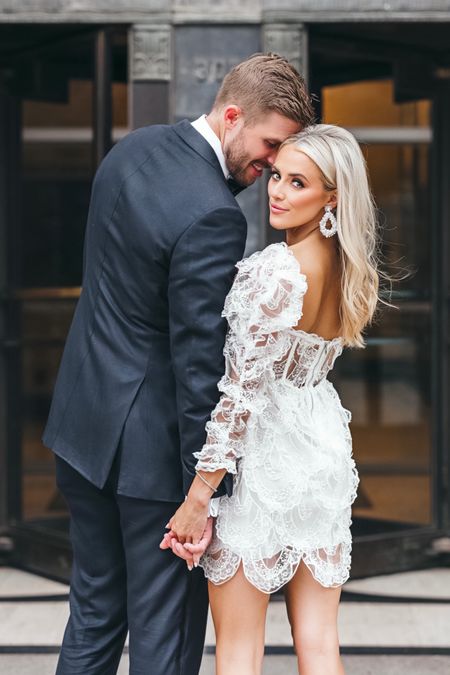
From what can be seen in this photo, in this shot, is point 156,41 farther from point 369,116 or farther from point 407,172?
point 407,172

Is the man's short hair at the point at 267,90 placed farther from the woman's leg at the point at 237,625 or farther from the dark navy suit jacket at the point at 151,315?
the woman's leg at the point at 237,625

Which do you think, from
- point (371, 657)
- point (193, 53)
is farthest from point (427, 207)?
point (371, 657)

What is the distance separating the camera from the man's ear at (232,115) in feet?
9.28

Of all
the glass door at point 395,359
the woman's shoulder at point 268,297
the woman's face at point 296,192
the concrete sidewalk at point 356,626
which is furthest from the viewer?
the glass door at point 395,359

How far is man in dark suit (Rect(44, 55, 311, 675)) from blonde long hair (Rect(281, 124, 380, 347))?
0.32ft

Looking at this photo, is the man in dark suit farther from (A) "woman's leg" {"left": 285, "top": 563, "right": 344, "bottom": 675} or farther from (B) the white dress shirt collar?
(A) "woman's leg" {"left": 285, "top": 563, "right": 344, "bottom": 675}

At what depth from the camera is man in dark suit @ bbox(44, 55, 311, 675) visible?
2.71m

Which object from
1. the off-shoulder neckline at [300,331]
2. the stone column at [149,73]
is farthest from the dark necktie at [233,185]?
the stone column at [149,73]

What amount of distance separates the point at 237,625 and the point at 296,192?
1129 mm

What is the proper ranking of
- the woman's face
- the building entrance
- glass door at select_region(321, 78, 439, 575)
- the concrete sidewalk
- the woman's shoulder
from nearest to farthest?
the woman's shoulder < the woman's face < the concrete sidewalk < the building entrance < glass door at select_region(321, 78, 439, 575)

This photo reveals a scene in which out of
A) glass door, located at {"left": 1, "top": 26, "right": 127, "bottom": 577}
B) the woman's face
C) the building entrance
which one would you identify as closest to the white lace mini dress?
the woman's face

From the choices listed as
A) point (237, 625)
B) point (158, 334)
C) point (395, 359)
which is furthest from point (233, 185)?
point (395, 359)

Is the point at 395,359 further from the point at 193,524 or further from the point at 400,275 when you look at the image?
the point at 193,524

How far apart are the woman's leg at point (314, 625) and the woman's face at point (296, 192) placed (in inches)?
36.8
